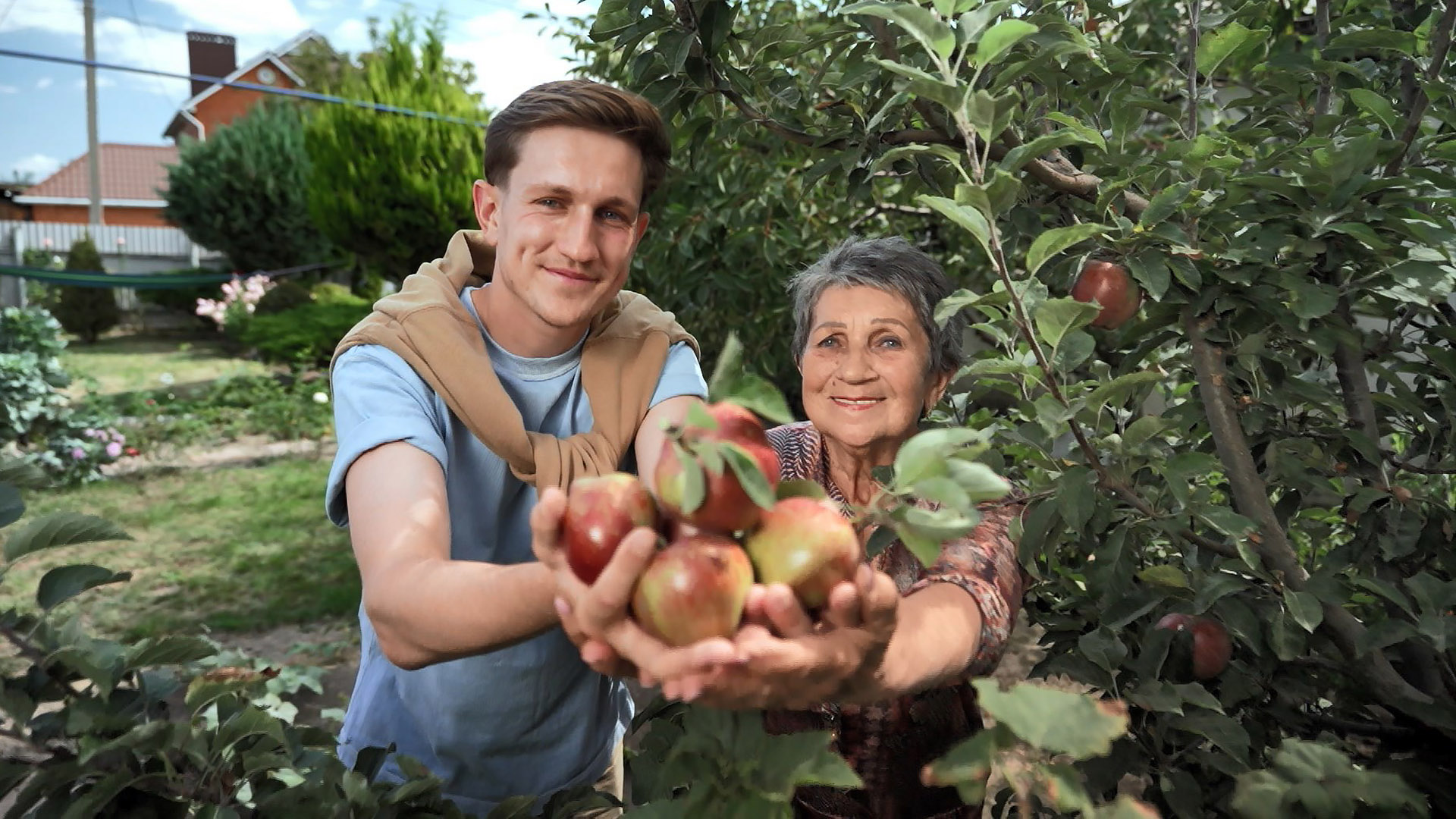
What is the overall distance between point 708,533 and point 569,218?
2.13 ft

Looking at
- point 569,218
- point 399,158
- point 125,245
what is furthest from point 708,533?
point 125,245

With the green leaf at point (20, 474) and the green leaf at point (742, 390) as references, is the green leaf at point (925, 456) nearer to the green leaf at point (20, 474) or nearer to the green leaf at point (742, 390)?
the green leaf at point (742, 390)

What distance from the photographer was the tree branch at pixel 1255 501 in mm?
1304

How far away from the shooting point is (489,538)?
1.45m

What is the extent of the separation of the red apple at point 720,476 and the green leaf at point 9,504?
2.65 feet

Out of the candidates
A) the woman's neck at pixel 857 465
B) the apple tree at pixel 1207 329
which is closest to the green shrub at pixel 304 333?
the woman's neck at pixel 857 465

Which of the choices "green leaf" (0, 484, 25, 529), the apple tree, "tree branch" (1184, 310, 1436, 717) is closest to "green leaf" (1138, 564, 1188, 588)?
the apple tree

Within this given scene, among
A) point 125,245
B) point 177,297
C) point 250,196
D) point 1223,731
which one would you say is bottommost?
point 1223,731

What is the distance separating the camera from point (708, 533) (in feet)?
2.80

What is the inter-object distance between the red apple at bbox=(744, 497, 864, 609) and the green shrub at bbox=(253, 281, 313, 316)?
15.4m

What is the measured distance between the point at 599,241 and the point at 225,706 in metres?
0.79

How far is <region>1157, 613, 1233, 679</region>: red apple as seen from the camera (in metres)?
1.38

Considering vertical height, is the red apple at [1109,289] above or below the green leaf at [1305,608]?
above

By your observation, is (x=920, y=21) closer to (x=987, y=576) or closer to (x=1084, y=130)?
(x=1084, y=130)
